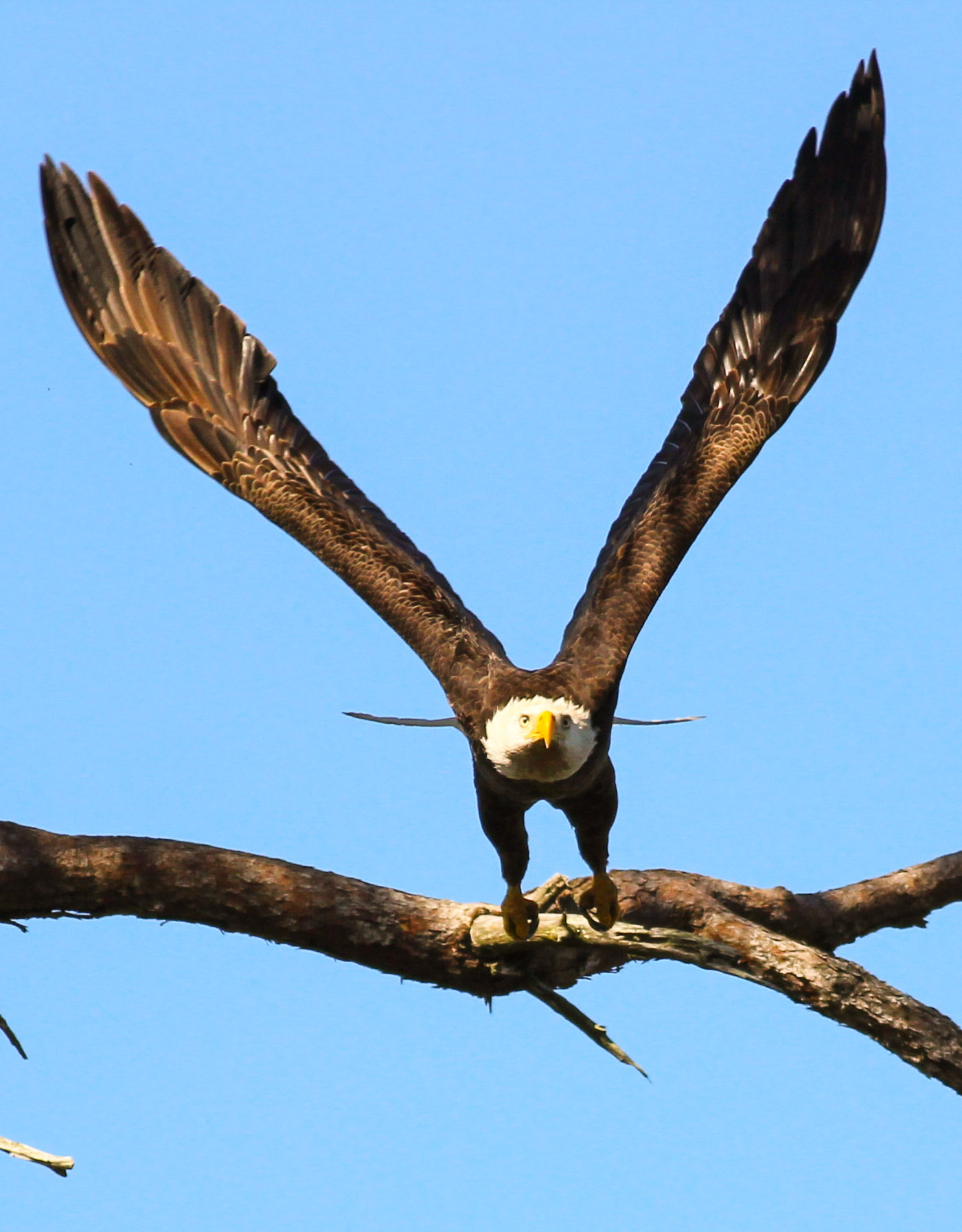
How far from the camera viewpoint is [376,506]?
6855 millimetres

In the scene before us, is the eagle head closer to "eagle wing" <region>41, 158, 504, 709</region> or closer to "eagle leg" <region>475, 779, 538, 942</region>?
"eagle leg" <region>475, 779, 538, 942</region>

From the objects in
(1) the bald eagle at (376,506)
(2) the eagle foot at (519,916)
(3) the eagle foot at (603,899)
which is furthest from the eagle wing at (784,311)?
(2) the eagle foot at (519,916)

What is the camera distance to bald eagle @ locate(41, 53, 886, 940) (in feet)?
19.6

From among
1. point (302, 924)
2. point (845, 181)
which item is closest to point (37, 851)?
point (302, 924)

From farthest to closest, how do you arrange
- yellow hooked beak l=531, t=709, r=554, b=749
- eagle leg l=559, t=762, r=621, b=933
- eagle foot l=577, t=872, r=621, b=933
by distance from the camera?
eagle foot l=577, t=872, r=621, b=933
eagle leg l=559, t=762, r=621, b=933
yellow hooked beak l=531, t=709, r=554, b=749

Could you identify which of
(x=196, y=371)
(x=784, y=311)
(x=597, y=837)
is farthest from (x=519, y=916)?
(x=784, y=311)

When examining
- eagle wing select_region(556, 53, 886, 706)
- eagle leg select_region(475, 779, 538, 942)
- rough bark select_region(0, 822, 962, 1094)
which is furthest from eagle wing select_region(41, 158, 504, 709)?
rough bark select_region(0, 822, 962, 1094)

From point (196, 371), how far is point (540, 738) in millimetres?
2922

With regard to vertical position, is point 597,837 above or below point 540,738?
above

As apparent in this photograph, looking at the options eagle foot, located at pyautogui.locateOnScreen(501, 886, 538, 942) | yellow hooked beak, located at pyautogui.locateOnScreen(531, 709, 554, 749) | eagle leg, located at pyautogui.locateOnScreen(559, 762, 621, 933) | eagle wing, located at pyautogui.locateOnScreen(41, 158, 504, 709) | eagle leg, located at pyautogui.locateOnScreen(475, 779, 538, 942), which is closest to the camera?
yellow hooked beak, located at pyautogui.locateOnScreen(531, 709, 554, 749)

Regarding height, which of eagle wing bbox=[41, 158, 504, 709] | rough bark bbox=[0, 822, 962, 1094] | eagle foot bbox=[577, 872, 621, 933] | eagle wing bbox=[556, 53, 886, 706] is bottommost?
rough bark bbox=[0, 822, 962, 1094]

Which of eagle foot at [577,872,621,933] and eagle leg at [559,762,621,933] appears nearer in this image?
eagle leg at [559,762,621,933]

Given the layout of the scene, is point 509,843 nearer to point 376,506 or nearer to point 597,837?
point 597,837

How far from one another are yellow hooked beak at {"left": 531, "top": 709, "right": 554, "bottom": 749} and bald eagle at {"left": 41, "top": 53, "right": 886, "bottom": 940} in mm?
670
